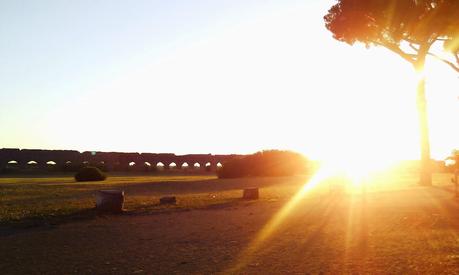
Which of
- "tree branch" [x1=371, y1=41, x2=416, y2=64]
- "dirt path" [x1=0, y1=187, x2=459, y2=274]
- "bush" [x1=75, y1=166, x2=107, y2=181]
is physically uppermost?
"tree branch" [x1=371, y1=41, x2=416, y2=64]

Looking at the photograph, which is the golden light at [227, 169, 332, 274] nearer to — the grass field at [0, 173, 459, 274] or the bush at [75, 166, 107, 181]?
the grass field at [0, 173, 459, 274]

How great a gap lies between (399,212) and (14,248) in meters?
9.63

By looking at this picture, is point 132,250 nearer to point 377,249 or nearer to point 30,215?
point 377,249

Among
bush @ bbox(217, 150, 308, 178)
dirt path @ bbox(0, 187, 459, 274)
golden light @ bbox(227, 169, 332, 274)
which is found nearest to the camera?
dirt path @ bbox(0, 187, 459, 274)

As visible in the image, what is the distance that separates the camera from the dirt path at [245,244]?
7836 mm

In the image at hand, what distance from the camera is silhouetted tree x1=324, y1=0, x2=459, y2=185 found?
23656 millimetres

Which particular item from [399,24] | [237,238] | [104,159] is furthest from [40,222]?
[104,159]

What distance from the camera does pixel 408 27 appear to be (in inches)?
987

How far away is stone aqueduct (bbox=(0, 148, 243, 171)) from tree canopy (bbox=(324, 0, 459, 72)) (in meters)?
32.1

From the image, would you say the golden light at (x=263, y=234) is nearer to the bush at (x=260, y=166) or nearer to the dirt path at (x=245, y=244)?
the dirt path at (x=245, y=244)

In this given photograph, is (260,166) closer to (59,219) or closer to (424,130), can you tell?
(424,130)

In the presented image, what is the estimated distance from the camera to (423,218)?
43.2 feet

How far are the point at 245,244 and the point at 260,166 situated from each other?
3041cm

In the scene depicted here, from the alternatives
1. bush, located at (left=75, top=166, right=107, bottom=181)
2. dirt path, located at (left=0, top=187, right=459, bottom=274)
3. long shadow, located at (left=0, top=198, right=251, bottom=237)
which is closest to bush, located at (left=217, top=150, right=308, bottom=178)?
bush, located at (left=75, top=166, right=107, bottom=181)
